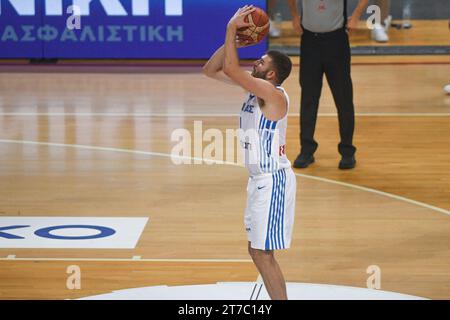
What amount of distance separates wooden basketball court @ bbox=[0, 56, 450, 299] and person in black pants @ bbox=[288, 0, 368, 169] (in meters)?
0.37

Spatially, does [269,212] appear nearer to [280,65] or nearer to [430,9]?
[280,65]

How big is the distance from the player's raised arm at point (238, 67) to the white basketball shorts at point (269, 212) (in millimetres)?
526

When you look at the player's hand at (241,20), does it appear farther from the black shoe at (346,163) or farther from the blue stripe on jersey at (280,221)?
the black shoe at (346,163)

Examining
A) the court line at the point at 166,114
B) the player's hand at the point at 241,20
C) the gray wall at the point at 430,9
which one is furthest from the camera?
the gray wall at the point at 430,9

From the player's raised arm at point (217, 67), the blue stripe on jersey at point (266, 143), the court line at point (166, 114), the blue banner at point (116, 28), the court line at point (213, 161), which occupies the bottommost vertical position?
the court line at point (166, 114)

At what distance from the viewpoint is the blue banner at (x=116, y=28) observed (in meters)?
17.0

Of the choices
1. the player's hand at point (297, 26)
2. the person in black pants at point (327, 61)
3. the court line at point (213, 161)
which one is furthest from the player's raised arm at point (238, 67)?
the player's hand at point (297, 26)

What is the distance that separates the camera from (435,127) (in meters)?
12.8

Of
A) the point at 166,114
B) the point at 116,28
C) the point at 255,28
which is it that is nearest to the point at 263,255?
the point at 255,28

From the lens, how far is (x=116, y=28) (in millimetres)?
17141

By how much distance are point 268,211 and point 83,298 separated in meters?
1.55

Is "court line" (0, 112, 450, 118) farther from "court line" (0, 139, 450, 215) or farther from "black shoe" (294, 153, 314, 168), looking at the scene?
"black shoe" (294, 153, 314, 168)

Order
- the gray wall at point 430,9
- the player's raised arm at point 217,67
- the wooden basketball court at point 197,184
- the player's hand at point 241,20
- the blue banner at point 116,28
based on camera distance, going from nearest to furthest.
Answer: the player's hand at point 241,20, the player's raised arm at point 217,67, the wooden basketball court at point 197,184, the blue banner at point 116,28, the gray wall at point 430,9

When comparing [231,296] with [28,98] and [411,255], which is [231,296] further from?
[28,98]
